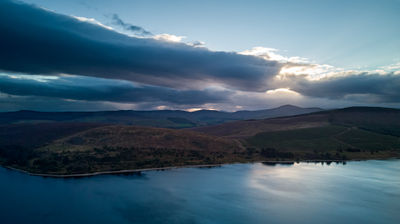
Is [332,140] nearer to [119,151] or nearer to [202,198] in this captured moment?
[202,198]

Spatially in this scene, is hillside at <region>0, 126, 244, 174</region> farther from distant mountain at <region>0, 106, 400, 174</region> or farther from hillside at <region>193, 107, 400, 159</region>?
hillside at <region>193, 107, 400, 159</region>

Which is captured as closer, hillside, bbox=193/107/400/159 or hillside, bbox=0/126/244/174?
hillside, bbox=0/126/244/174

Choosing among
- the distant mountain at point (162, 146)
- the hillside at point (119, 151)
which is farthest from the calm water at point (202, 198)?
the distant mountain at point (162, 146)

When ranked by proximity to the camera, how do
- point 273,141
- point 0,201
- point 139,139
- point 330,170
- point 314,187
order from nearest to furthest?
1. point 0,201
2. point 314,187
3. point 330,170
4. point 139,139
5. point 273,141

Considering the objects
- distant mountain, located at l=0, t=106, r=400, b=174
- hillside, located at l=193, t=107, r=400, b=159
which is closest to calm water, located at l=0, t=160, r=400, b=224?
distant mountain, located at l=0, t=106, r=400, b=174

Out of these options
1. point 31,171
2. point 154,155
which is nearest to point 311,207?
point 154,155

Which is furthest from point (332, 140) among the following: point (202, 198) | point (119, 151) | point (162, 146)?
point (119, 151)

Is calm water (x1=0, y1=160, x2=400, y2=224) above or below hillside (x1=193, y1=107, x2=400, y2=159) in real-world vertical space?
below

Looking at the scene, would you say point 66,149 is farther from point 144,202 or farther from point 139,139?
point 144,202

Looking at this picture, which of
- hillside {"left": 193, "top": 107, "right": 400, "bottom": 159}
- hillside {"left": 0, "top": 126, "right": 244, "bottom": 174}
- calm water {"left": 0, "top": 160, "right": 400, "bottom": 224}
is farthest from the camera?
hillside {"left": 193, "top": 107, "right": 400, "bottom": 159}
